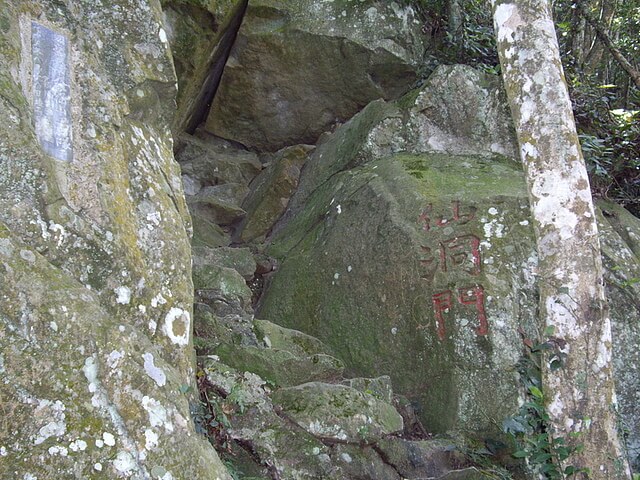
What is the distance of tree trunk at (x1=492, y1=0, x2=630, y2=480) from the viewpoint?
3234 millimetres

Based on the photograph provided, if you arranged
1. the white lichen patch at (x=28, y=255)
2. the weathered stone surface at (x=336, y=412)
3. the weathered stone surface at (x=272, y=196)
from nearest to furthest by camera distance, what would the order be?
the white lichen patch at (x=28, y=255), the weathered stone surface at (x=336, y=412), the weathered stone surface at (x=272, y=196)

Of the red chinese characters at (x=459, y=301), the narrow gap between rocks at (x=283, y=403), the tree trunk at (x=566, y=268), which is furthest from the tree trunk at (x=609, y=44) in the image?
the tree trunk at (x=566, y=268)

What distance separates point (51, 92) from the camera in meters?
3.52

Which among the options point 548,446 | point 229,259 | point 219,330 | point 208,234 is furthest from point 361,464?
point 208,234

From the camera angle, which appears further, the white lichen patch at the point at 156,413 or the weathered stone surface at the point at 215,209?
the weathered stone surface at the point at 215,209

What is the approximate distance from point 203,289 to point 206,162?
4.26 meters

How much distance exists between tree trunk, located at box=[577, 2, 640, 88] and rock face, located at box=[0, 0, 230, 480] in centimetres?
581

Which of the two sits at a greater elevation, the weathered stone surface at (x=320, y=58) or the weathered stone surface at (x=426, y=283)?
the weathered stone surface at (x=320, y=58)

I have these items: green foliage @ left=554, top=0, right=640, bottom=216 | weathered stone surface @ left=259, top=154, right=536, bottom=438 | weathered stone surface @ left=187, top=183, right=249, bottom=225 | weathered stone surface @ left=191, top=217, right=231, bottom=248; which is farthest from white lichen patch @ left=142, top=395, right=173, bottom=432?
weathered stone surface @ left=187, top=183, right=249, bottom=225

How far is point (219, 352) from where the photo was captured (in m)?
4.43

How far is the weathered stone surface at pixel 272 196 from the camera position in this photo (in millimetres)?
8086

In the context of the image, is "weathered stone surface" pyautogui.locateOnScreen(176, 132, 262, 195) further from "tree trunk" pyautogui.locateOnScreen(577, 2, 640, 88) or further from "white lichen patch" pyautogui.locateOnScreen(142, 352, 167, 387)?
"white lichen patch" pyautogui.locateOnScreen(142, 352, 167, 387)

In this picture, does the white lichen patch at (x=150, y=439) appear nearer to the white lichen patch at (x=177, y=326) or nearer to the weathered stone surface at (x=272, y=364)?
the white lichen patch at (x=177, y=326)

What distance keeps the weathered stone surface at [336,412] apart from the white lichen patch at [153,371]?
1.32m
